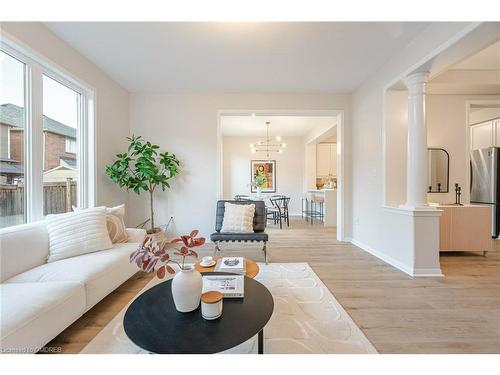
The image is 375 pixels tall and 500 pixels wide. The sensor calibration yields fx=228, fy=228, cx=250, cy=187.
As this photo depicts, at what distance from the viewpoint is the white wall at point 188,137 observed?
13.4 feet

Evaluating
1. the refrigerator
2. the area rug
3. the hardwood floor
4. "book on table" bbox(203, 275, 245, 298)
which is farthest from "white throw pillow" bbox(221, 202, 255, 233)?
the refrigerator

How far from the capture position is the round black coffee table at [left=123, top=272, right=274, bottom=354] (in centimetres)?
100

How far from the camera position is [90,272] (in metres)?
1.76

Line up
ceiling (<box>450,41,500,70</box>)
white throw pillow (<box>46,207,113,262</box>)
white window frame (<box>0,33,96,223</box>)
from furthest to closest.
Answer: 1. ceiling (<box>450,41,500,70</box>)
2. white window frame (<box>0,33,96,223</box>)
3. white throw pillow (<box>46,207,113,262</box>)

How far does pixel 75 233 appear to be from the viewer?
6.77 feet

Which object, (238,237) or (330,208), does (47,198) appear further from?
(330,208)

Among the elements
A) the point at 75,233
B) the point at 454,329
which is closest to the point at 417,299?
the point at 454,329

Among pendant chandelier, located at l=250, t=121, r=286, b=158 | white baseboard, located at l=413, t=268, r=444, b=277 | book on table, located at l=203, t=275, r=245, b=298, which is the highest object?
pendant chandelier, located at l=250, t=121, r=286, b=158

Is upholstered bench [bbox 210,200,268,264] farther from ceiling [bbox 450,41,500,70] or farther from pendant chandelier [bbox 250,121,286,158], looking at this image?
pendant chandelier [bbox 250,121,286,158]

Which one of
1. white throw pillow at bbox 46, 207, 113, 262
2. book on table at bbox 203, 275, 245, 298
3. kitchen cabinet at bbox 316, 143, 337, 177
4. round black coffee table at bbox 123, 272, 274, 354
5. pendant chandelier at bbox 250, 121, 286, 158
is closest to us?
round black coffee table at bbox 123, 272, 274, 354

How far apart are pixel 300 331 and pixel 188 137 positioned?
347cm

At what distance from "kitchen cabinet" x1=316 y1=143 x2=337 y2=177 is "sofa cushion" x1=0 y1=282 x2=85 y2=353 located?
686cm

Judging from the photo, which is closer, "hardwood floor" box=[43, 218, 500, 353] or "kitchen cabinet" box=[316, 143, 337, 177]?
"hardwood floor" box=[43, 218, 500, 353]
